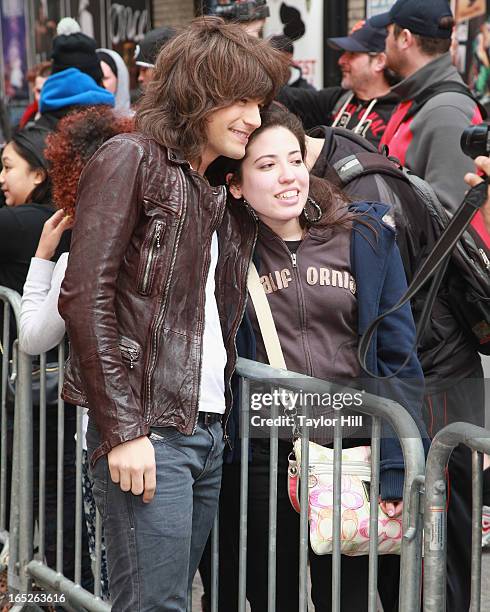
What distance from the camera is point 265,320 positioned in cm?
306

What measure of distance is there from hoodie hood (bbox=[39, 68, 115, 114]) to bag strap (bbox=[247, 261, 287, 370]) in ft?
7.47

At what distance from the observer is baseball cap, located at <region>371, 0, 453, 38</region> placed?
466cm

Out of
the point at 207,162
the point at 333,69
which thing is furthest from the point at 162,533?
the point at 333,69

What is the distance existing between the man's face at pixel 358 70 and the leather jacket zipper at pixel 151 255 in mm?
3031

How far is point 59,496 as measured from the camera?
4016 millimetres

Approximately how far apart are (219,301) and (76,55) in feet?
10.0

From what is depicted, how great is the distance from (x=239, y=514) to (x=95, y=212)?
1.15 m

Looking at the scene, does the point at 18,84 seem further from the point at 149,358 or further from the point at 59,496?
the point at 149,358

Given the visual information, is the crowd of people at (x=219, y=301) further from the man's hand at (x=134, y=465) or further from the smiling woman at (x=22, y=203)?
the smiling woman at (x=22, y=203)

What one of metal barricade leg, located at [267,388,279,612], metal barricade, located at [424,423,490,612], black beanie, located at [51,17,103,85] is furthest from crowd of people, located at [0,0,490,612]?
black beanie, located at [51,17,103,85]

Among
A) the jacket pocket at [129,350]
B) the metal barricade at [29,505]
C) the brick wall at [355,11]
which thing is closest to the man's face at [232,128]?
the jacket pocket at [129,350]

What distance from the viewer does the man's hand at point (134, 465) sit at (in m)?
2.62

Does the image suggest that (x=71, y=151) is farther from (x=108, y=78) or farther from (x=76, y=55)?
(x=108, y=78)

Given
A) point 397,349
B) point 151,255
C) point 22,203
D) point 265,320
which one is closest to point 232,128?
point 151,255
